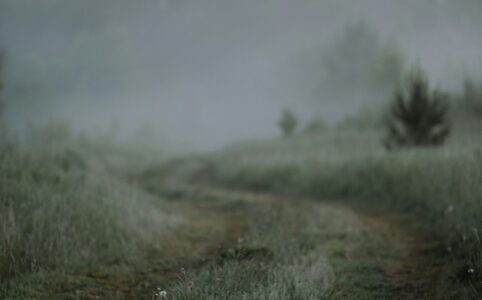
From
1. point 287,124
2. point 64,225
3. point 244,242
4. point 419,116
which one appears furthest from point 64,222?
point 287,124

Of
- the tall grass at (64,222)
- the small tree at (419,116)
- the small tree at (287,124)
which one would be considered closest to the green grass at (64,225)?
the tall grass at (64,222)

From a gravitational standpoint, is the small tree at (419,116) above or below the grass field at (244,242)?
above

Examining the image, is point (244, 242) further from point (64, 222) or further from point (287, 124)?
point (287, 124)

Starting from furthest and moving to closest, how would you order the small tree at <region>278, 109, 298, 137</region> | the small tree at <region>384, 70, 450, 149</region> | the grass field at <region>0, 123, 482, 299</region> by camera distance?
the small tree at <region>278, 109, 298, 137</region>, the small tree at <region>384, 70, 450, 149</region>, the grass field at <region>0, 123, 482, 299</region>

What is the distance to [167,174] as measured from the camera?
2434cm

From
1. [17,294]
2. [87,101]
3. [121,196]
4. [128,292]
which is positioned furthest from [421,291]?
[87,101]

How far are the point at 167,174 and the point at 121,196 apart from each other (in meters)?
16.4

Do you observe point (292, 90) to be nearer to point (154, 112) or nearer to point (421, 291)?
point (154, 112)

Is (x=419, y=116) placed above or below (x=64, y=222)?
above

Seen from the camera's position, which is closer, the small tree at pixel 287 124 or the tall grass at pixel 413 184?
the tall grass at pixel 413 184

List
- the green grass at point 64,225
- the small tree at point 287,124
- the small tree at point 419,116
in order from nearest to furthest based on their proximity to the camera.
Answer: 1. the green grass at point 64,225
2. the small tree at point 419,116
3. the small tree at point 287,124

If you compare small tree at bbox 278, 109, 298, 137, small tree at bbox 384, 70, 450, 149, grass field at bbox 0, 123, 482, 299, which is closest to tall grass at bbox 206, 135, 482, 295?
grass field at bbox 0, 123, 482, 299

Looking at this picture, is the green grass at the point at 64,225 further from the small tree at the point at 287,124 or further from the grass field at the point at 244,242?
the small tree at the point at 287,124

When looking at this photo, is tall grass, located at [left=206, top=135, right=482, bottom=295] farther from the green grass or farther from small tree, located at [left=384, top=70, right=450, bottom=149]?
the green grass
